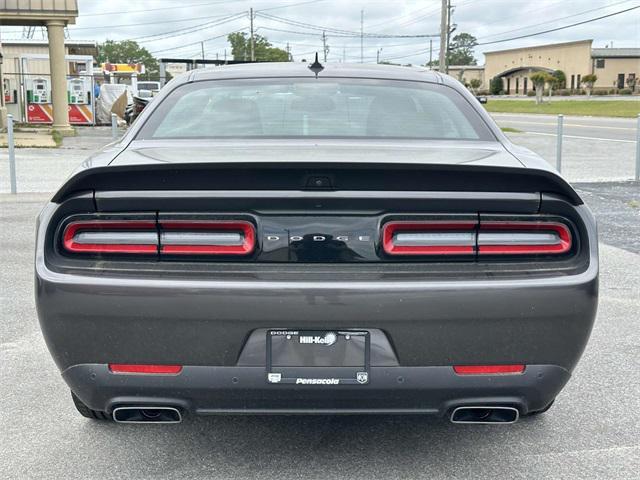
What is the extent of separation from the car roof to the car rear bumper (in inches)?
73.2

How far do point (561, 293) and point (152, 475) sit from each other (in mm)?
1734

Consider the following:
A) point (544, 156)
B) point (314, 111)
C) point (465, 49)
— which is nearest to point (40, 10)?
point (544, 156)

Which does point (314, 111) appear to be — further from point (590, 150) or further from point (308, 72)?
point (590, 150)

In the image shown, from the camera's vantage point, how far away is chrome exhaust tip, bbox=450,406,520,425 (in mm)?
3018

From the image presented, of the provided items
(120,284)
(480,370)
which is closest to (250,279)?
(120,284)

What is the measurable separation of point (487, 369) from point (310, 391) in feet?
2.11

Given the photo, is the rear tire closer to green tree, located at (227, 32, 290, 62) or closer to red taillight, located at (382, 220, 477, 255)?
red taillight, located at (382, 220, 477, 255)

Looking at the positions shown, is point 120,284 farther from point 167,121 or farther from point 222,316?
point 167,121

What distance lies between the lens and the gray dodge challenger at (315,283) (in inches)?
111

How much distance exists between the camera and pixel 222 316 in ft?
9.16

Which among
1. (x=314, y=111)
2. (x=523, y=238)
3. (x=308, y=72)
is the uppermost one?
(x=308, y=72)

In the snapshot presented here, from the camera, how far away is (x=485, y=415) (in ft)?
10.0

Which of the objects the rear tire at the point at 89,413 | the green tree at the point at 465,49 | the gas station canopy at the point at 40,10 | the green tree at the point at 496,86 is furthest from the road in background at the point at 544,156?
the green tree at the point at 465,49

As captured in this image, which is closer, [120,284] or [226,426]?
[120,284]
